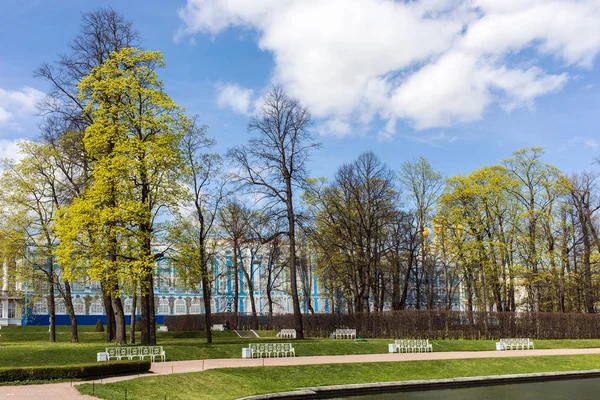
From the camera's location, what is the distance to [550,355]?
1176 inches

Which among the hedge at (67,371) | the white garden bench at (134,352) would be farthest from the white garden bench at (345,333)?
the hedge at (67,371)

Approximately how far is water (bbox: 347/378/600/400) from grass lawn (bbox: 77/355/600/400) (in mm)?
2153

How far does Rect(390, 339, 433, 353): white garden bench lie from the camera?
31625 mm

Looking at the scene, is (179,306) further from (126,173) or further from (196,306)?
(126,173)

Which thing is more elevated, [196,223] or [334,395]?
[196,223]

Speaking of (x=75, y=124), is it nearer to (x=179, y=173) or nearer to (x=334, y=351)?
(x=179, y=173)

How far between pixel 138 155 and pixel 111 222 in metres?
3.38

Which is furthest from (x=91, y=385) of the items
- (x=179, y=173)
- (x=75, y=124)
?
(x=75, y=124)

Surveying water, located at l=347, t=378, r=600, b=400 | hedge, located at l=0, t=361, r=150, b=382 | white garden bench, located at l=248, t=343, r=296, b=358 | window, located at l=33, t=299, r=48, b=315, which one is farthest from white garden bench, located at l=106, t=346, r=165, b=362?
window, located at l=33, t=299, r=48, b=315

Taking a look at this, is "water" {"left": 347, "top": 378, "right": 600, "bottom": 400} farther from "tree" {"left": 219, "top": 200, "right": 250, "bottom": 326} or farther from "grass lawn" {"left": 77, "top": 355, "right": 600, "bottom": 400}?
"tree" {"left": 219, "top": 200, "right": 250, "bottom": 326}

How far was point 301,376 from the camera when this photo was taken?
2138 cm

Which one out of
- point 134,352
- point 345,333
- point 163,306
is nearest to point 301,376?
point 134,352

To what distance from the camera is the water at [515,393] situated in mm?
18578

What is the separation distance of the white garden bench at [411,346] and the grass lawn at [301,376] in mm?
5300
